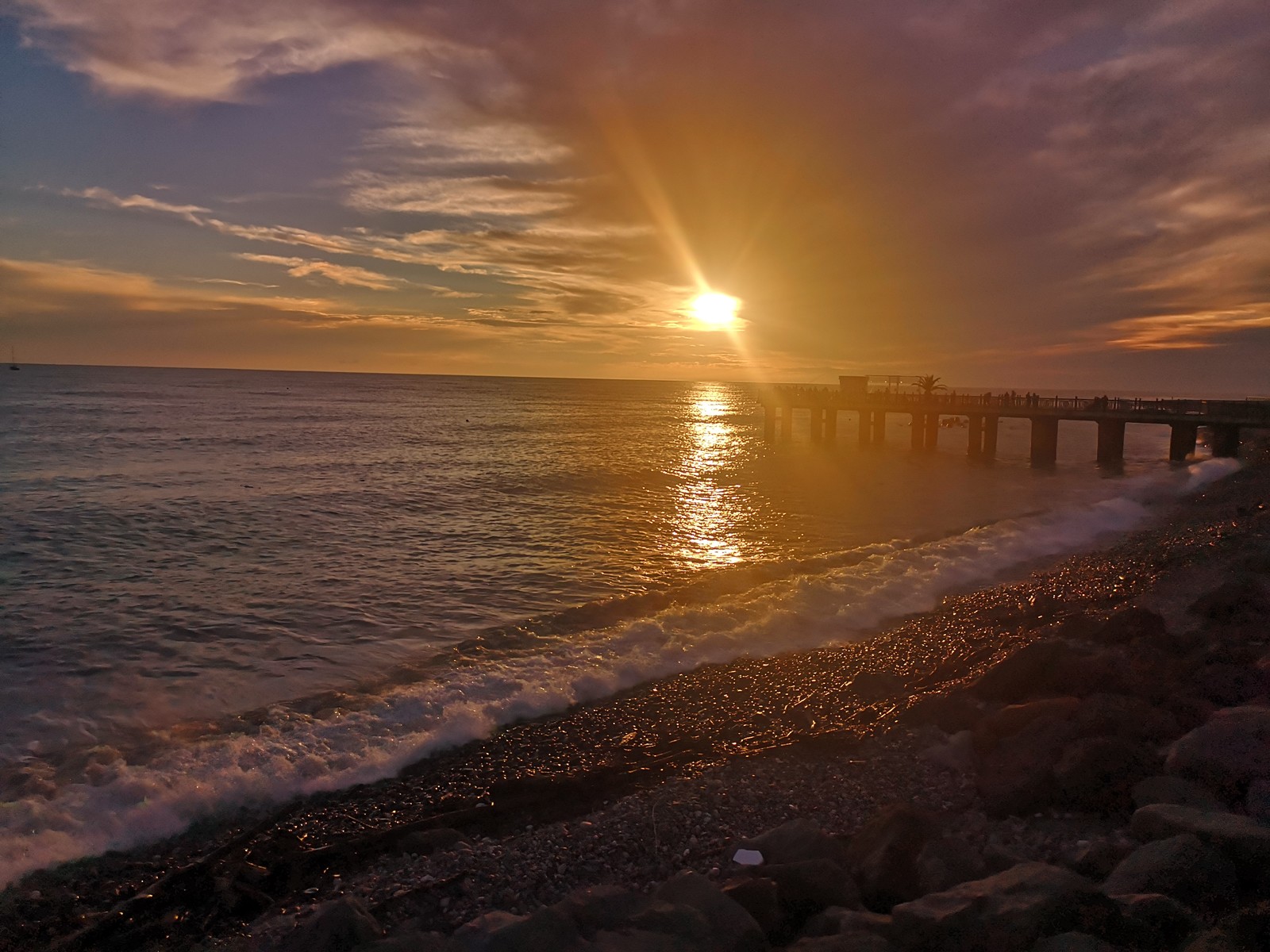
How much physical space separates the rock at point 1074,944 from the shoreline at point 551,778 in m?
3.19

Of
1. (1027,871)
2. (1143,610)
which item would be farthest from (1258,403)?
(1027,871)

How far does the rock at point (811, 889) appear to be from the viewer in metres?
5.59

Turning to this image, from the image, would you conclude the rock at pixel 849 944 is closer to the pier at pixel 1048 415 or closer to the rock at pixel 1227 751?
the rock at pixel 1227 751

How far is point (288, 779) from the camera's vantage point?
855cm

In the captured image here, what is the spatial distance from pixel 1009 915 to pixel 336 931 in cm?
466

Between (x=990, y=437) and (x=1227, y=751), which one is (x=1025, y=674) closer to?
(x=1227, y=751)

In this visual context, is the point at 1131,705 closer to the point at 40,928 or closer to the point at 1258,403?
the point at 40,928

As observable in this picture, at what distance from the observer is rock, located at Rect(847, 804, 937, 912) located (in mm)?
5883

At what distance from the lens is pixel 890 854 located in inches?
239

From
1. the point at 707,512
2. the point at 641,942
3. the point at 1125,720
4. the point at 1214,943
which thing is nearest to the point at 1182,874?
the point at 1214,943

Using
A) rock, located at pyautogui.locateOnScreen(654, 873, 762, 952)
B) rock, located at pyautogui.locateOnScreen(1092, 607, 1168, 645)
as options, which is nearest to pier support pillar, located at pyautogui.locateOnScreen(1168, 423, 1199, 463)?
A: rock, located at pyautogui.locateOnScreen(1092, 607, 1168, 645)

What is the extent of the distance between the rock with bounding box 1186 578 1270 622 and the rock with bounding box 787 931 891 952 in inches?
413

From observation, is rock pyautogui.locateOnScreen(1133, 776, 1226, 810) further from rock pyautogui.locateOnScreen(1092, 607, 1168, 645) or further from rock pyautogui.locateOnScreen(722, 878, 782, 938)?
rock pyautogui.locateOnScreen(1092, 607, 1168, 645)

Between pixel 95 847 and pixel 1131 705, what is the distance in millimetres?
11203
